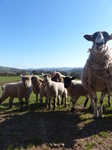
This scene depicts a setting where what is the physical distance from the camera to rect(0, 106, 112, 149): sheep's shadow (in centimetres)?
451

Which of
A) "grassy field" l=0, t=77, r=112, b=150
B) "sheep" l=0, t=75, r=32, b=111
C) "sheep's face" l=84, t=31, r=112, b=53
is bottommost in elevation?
"grassy field" l=0, t=77, r=112, b=150

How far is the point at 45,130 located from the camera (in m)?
5.28

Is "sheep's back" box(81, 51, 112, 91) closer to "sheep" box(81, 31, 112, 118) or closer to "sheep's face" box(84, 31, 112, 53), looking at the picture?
"sheep" box(81, 31, 112, 118)

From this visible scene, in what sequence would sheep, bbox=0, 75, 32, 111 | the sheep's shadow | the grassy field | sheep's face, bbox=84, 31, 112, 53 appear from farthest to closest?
sheep, bbox=0, 75, 32, 111
sheep's face, bbox=84, 31, 112, 53
the sheep's shadow
the grassy field

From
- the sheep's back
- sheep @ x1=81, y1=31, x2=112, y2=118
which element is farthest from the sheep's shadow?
the sheep's back

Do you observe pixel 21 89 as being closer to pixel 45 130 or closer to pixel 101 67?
pixel 45 130

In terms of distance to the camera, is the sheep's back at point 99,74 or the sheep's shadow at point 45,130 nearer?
the sheep's shadow at point 45,130

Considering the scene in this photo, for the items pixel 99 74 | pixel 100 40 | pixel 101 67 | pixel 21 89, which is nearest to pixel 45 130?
pixel 99 74

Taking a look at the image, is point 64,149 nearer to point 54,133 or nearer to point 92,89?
point 54,133

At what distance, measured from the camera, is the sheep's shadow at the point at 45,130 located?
4508mm

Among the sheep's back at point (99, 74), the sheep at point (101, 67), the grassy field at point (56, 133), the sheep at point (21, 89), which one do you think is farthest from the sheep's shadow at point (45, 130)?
the sheep at point (21, 89)

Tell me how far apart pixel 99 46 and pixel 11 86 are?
6.08 m

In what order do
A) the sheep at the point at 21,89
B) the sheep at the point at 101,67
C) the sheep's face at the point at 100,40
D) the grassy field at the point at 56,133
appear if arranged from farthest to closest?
the sheep at the point at 21,89, the sheep at the point at 101,67, the sheep's face at the point at 100,40, the grassy field at the point at 56,133

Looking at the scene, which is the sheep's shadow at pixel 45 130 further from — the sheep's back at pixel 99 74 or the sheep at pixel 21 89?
the sheep at pixel 21 89
